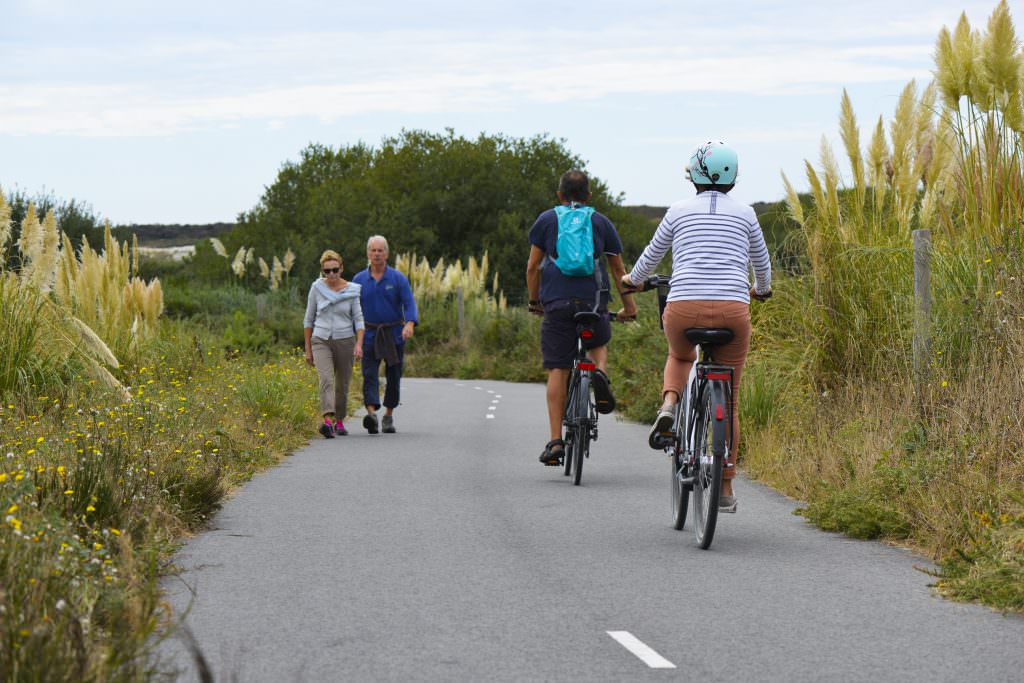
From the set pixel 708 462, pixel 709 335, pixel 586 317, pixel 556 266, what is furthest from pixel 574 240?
pixel 708 462

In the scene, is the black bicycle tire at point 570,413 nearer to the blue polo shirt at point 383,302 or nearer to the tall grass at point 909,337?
the tall grass at point 909,337

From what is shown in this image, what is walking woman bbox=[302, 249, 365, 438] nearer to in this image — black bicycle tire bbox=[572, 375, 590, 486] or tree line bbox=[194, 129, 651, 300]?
black bicycle tire bbox=[572, 375, 590, 486]

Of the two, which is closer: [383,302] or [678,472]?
[678,472]

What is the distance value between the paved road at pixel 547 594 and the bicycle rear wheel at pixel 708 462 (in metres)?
0.16

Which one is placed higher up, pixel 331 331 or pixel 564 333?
pixel 564 333

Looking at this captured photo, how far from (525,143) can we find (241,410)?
5463 centimetres

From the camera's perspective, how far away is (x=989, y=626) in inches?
235

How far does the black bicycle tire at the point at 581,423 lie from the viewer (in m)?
10.5

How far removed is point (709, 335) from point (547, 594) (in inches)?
78.5

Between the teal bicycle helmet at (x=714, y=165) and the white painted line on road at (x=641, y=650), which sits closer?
the white painted line on road at (x=641, y=650)

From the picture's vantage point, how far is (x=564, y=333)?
431 inches

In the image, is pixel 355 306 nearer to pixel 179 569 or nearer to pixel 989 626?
pixel 179 569

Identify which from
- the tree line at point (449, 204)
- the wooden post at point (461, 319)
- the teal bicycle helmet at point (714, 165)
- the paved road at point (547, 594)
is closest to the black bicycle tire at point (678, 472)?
the paved road at point (547, 594)

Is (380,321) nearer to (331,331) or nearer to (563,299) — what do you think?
(331,331)
